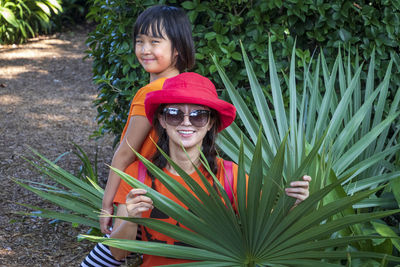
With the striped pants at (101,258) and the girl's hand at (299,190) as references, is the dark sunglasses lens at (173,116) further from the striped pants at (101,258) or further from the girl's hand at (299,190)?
the striped pants at (101,258)

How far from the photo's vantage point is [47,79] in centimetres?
790

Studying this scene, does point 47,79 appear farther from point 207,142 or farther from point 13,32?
point 207,142

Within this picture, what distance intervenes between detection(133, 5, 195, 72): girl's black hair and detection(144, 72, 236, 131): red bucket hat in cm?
45

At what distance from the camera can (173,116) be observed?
6.21ft

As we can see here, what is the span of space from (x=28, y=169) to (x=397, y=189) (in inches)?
141

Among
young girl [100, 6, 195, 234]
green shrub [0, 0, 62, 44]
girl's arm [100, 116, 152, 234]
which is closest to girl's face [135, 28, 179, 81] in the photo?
young girl [100, 6, 195, 234]

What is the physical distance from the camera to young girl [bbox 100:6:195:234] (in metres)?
2.21

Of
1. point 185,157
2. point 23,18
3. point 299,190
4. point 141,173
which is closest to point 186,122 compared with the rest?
point 185,157

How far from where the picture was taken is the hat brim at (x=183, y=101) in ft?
6.07

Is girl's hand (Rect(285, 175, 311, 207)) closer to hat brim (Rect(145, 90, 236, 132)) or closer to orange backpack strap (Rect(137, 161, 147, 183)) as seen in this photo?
hat brim (Rect(145, 90, 236, 132))

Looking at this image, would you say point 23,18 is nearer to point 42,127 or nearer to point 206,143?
point 42,127

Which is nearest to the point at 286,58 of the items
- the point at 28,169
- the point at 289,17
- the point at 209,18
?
the point at 289,17

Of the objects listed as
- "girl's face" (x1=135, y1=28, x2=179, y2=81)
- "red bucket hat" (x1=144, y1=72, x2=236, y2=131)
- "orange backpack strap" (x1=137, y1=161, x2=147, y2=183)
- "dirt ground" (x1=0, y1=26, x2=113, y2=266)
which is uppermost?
"girl's face" (x1=135, y1=28, x2=179, y2=81)

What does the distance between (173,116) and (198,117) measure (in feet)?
0.28
